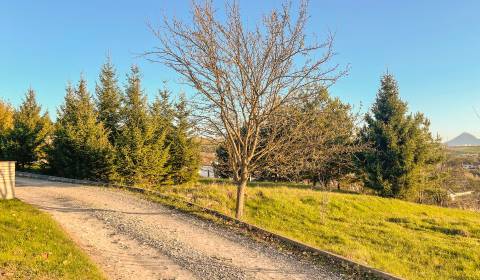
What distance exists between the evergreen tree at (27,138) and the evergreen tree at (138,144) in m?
8.32

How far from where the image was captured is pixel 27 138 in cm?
2489

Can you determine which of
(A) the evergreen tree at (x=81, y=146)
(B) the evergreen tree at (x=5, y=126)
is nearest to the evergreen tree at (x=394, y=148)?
(A) the evergreen tree at (x=81, y=146)

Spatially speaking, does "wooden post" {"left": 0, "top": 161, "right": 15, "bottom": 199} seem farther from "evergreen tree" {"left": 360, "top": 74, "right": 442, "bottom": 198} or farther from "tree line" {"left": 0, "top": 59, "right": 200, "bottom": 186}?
"evergreen tree" {"left": 360, "top": 74, "right": 442, "bottom": 198}

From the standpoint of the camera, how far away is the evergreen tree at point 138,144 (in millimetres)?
18875

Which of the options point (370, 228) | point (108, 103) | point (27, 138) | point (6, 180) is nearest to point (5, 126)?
point (27, 138)

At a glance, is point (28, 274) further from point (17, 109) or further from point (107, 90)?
point (17, 109)

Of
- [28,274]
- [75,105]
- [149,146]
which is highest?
[75,105]

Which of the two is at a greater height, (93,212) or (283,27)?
(283,27)

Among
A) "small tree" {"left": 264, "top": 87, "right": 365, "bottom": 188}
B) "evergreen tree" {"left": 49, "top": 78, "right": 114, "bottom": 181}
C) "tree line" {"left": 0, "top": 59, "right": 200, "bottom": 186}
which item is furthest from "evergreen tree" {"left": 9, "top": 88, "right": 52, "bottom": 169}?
"small tree" {"left": 264, "top": 87, "right": 365, "bottom": 188}

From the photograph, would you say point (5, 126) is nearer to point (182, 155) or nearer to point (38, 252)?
point (182, 155)

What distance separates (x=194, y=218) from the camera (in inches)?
432

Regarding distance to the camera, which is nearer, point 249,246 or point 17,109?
point 249,246

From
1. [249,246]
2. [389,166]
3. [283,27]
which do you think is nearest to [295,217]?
[249,246]

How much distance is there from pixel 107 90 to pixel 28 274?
17708 millimetres
